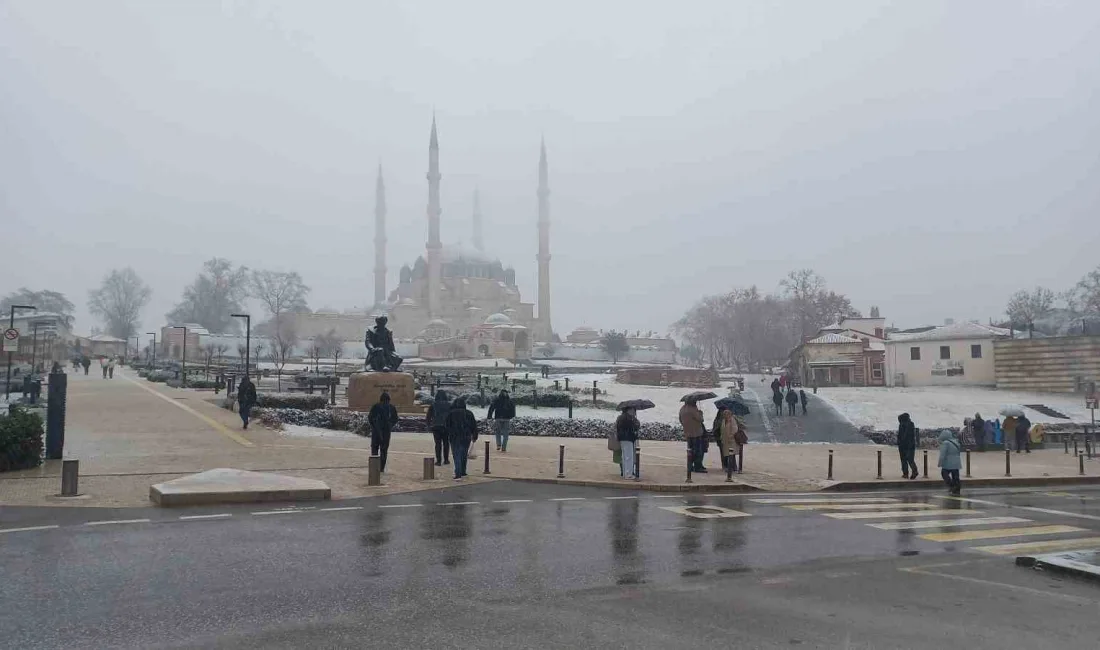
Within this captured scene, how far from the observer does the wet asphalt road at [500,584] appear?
5574mm

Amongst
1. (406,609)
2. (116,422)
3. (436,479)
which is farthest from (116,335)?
(406,609)

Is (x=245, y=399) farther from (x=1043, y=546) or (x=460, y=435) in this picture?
(x=1043, y=546)

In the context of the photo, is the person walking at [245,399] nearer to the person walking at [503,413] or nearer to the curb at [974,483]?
the person walking at [503,413]

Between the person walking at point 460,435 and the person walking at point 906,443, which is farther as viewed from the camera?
the person walking at point 906,443

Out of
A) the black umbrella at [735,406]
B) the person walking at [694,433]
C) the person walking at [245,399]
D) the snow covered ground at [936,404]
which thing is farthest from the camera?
the snow covered ground at [936,404]

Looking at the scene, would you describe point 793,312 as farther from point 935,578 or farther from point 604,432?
point 935,578

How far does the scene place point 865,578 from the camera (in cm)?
758

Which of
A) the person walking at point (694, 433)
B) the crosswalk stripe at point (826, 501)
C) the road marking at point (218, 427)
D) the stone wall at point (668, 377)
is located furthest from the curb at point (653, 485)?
the stone wall at point (668, 377)

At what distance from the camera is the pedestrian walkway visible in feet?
32.2

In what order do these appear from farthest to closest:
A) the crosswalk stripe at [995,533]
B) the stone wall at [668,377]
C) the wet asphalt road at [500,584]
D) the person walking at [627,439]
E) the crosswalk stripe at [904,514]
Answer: the stone wall at [668,377] < the person walking at [627,439] < the crosswalk stripe at [904,514] < the crosswalk stripe at [995,533] < the wet asphalt road at [500,584]

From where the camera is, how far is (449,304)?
122562 mm

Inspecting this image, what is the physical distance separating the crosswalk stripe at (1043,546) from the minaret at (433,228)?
10485 cm

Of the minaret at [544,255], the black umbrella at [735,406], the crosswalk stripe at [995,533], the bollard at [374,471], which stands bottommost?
the crosswalk stripe at [995,533]

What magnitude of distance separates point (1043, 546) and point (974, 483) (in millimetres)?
8810
